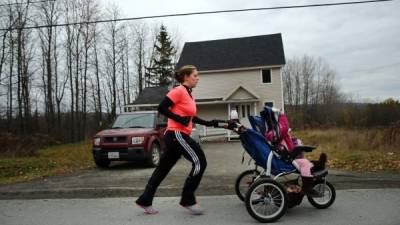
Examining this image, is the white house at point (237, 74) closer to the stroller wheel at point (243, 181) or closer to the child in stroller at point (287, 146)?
the stroller wheel at point (243, 181)

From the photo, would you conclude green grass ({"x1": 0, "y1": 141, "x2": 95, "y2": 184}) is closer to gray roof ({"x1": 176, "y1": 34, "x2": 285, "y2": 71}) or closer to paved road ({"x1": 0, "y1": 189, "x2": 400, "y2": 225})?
paved road ({"x1": 0, "y1": 189, "x2": 400, "y2": 225})

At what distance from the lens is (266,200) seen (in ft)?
17.6

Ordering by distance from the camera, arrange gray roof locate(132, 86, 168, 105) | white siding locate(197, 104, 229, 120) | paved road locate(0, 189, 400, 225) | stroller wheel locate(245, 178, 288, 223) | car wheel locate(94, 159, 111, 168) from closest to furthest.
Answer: stroller wheel locate(245, 178, 288, 223) < paved road locate(0, 189, 400, 225) < car wheel locate(94, 159, 111, 168) < white siding locate(197, 104, 229, 120) < gray roof locate(132, 86, 168, 105)

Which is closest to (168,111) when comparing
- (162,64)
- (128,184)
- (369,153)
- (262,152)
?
(262,152)

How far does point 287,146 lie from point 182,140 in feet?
4.88

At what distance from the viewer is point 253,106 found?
31375 mm

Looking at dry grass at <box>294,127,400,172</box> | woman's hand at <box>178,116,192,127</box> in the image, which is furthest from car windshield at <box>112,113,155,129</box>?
woman's hand at <box>178,116,192,127</box>

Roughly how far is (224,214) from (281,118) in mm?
1594

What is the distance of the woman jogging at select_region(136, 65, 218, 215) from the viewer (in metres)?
5.51

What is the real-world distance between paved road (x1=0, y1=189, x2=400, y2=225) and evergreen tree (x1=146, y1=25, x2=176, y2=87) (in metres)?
47.0

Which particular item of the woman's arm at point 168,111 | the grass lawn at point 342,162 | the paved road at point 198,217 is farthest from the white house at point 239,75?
the woman's arm at point 168,111

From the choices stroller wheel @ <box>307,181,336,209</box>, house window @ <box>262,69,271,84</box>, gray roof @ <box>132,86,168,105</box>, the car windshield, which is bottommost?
stroller wheel @ <box>307,181,336,209</box>

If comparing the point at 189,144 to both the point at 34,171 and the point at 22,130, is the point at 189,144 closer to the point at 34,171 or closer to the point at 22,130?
the point at 34,171

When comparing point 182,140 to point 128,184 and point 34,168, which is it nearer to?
point 128,184
